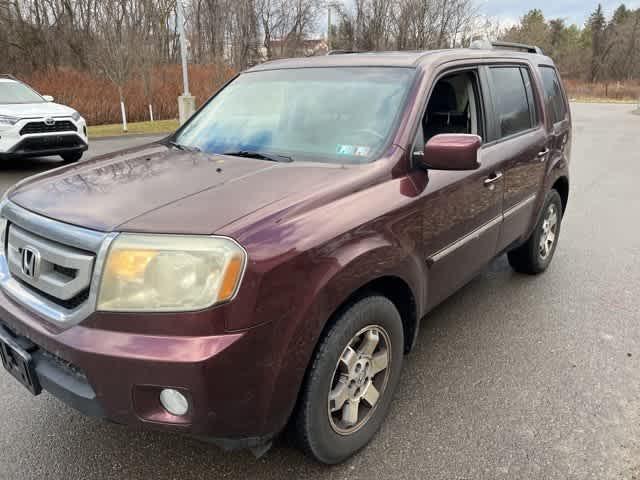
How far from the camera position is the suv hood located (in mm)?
1918

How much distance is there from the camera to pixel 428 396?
9.55 feet

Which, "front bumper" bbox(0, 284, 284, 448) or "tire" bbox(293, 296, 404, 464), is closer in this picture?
A: "front bumper" bbox(0, 284, 284, 448)

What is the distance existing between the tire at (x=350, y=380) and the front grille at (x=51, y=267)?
3.06 feet

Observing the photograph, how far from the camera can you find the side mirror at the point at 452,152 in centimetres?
240

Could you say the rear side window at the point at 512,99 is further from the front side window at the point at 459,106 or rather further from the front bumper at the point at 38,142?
the front bumper at the point at 38,142

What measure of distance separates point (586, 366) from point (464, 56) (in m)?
2.06

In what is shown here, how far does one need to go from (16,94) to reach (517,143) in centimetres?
977

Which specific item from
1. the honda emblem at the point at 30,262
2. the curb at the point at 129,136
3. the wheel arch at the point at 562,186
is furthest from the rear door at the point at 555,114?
the curb at the point at 129,136

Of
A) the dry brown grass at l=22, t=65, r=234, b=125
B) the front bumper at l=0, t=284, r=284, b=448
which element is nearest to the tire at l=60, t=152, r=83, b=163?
the front bumper at l=0, t=284, r=284, b=448

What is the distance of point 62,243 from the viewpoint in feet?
6.41

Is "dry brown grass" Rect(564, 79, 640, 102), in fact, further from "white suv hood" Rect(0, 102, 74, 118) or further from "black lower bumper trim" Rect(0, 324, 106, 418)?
"black lower bumper trim" Rect(0, 324, 106, 418)

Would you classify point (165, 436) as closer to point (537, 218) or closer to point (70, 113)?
point (537, 218)

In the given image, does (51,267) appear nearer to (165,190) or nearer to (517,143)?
(165,190)

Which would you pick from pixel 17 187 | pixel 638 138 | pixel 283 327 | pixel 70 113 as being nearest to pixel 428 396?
pixel 283 327
